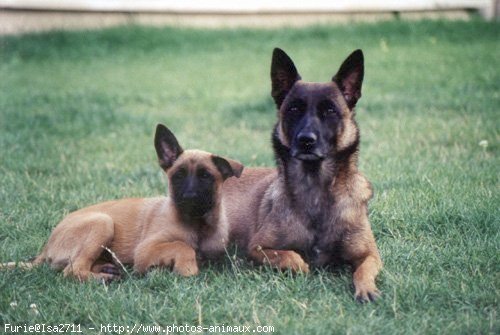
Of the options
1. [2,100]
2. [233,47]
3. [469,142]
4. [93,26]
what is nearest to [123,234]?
[469,142]

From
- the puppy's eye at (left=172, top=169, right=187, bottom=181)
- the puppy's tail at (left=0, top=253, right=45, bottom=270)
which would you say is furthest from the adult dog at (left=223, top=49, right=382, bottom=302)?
the puppy's tail at (left=0, top=253, right=45, bottom=270)

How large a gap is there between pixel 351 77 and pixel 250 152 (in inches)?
134

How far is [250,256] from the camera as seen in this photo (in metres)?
5.02

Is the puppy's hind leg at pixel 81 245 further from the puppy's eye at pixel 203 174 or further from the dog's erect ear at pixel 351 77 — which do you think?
the dog's erect ear at pixel 351 77

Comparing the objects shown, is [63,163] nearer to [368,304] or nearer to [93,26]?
[368,304]

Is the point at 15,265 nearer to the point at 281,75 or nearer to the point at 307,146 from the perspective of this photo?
the point at 307,146

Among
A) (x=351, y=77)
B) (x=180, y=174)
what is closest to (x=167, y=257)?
(x=180, y=174)

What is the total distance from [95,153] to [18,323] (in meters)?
4.72

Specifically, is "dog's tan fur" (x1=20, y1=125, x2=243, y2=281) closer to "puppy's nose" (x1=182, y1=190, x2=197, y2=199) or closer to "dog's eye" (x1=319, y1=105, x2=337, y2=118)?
"puppy's nose" (x1=182, y1=190, x2=197, y2=199)

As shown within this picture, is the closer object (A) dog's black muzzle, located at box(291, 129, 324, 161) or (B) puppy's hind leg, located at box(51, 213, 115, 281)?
(A) dog's black muzzle, located at box(291, 129, 324, 161)

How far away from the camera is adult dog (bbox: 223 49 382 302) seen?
4836 millimetres

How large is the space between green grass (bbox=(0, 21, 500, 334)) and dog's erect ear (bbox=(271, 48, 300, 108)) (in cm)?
121

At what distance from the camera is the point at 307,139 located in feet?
15.6

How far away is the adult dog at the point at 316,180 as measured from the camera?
15.9 ft
